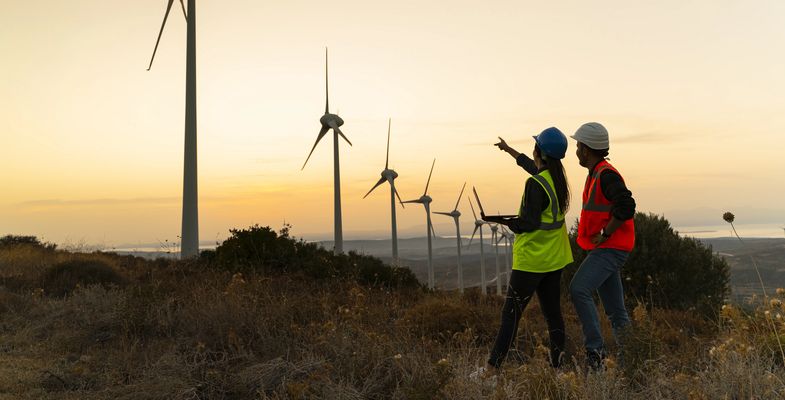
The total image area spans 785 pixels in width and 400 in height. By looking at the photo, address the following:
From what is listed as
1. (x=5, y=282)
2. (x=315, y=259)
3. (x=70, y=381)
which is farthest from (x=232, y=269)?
(x=70, y=381)

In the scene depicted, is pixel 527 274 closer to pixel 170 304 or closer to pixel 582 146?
pixel 582 146

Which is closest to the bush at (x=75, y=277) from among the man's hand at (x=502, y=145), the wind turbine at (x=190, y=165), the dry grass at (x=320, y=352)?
the dry grass at (x=320, y=352)

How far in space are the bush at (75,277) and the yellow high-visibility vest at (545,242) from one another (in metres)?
8.98

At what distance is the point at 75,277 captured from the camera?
12.1 metres

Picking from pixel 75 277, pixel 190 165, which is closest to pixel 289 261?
pixel 75 277

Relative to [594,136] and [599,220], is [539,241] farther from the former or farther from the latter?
[594,136]

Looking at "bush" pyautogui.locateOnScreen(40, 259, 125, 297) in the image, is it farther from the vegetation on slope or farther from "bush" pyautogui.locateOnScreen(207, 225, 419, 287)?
"bush" pyautogui.locateOnScreen(207, 225, 419, 287)

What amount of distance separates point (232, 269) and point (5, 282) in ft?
14.3

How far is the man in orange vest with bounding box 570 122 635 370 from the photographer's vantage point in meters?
4.82

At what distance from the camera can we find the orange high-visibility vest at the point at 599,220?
4.90 metres

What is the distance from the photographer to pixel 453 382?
4.13 metres

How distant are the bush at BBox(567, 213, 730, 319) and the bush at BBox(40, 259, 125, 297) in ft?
32.5

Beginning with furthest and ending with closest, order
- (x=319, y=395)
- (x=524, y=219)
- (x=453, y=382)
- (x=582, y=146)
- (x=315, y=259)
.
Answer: (x=315, y=259), (x=582, y=146), (x=524, y=219), (x=319, y=395), (x=453, y=382)

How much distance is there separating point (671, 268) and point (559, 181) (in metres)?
10.7
